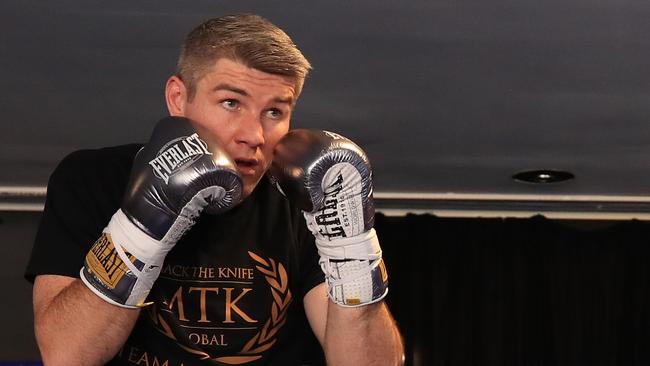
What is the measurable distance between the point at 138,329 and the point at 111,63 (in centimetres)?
187

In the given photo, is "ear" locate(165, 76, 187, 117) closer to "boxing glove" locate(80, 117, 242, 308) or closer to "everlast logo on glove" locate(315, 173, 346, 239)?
"boxing glove" locate(80, 117, 242, 308)

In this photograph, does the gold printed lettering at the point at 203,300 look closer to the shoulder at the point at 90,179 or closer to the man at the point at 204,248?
the man at the point at 204,248

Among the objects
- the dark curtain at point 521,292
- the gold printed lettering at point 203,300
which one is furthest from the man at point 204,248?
the dark curtain at point 521,292

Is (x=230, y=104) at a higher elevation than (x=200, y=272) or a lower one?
higher

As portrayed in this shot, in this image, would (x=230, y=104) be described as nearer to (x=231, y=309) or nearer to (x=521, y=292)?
(x=231, y=309)

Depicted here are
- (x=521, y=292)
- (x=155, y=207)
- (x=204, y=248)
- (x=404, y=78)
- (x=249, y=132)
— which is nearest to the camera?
(x=155, y=207)

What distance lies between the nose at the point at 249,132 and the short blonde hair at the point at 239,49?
0.09 metres

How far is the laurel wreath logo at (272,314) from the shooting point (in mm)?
1660

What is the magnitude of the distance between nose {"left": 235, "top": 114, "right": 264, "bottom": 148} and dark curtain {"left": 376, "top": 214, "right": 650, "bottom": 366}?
4029 mm

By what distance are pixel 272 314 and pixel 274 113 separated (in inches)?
13.7

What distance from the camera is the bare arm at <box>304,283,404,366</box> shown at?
1.64 meters

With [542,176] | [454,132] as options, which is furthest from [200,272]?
[542,176]

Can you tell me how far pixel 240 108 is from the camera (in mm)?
1582

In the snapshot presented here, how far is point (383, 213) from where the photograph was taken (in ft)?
18.9
